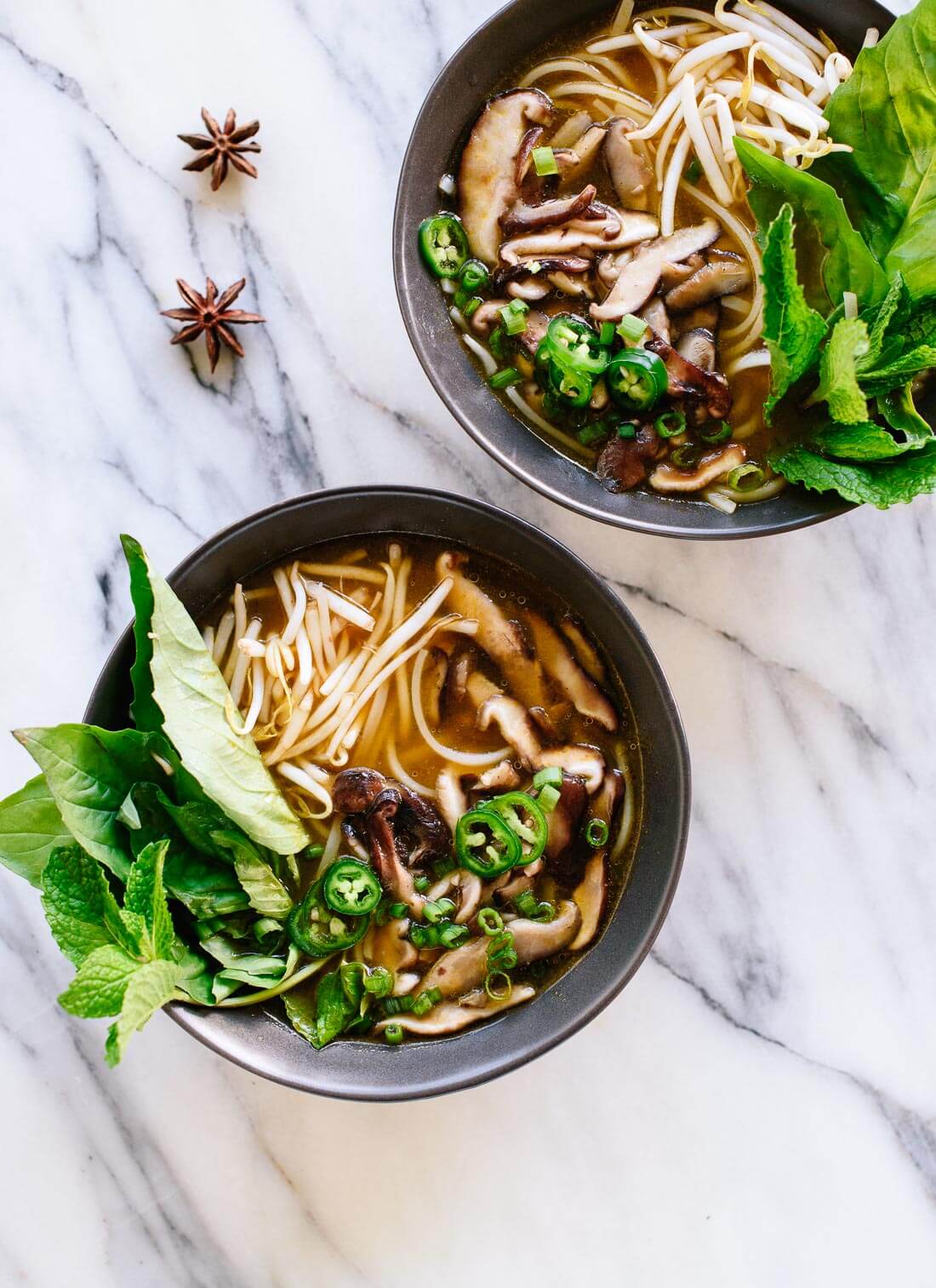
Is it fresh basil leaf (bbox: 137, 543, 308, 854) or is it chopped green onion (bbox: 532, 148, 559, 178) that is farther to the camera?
chopped green onion (bbox: 532, 148, 559, 178)

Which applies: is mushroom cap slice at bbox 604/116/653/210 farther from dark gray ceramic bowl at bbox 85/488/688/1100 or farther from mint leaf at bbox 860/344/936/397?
dark gray ceramic bowl at bbox 85/488/688/1100

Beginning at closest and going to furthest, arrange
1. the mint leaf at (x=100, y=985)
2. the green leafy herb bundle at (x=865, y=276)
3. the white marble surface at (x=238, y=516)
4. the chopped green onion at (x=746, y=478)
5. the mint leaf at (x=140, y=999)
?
1. the mint leaf at (x=140, y=999)
2. the mint leaf at (x=100, y=985)
3. the green leafy herb bundle at (x=865, y=276)
4. the chopped green onion at (x=746, y=478)
5. the white marble surface at (x=238, y=516)

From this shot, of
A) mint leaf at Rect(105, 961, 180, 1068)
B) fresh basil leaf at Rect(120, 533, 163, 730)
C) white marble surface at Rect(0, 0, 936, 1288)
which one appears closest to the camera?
mint leaf at Rect(105, 961, 180, 1068)

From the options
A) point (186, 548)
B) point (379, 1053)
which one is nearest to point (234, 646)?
point (186, 548)

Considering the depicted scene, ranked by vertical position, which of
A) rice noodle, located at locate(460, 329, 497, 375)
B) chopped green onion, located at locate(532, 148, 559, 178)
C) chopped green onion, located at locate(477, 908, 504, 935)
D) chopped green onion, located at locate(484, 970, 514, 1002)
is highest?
chopped green onion, located at locate(532, 148, 559, 178)

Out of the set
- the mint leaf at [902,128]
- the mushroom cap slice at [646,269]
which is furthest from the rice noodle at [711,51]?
the mushroom cap slice at [646,269]

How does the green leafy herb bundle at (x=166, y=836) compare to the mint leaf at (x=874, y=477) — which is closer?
the green leafy herb bundle at (x=166, y=836)

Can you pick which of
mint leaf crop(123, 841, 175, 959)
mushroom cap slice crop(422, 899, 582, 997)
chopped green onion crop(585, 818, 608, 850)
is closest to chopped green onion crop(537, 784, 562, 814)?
chopped green onion crop(585, 818, 608, 850)

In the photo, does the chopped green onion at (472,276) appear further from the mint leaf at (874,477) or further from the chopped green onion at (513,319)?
the mint leaf at (874,477)
